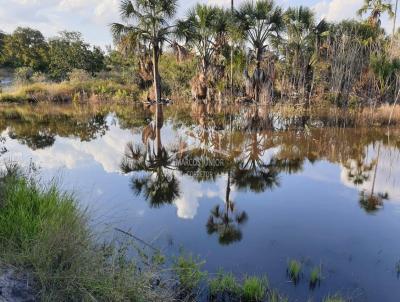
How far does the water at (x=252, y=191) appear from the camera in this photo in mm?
4672

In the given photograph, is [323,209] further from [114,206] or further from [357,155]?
[357,155]

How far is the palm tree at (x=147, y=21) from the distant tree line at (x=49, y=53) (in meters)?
16.2

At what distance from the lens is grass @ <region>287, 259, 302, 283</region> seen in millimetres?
4203

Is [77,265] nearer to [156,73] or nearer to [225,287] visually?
[225,287]

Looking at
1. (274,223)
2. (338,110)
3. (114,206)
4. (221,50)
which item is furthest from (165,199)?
(221,50)

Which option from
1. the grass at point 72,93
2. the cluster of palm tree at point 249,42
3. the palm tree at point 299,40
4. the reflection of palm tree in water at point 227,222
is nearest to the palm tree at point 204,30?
the cluster of palm tree at point 249,42

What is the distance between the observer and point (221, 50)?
2447 centimetres

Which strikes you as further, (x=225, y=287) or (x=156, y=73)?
(x=156, y=73)

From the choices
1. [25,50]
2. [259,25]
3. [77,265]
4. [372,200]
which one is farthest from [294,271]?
[25,50]

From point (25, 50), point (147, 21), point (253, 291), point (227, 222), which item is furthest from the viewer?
point (25, 50)

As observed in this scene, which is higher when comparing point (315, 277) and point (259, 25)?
point (259, 25)

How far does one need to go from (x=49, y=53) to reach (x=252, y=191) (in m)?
39.7

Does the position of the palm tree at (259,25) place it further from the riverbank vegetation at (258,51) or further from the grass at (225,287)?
the grass at (225,287)

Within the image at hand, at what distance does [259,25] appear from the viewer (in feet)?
73.7
